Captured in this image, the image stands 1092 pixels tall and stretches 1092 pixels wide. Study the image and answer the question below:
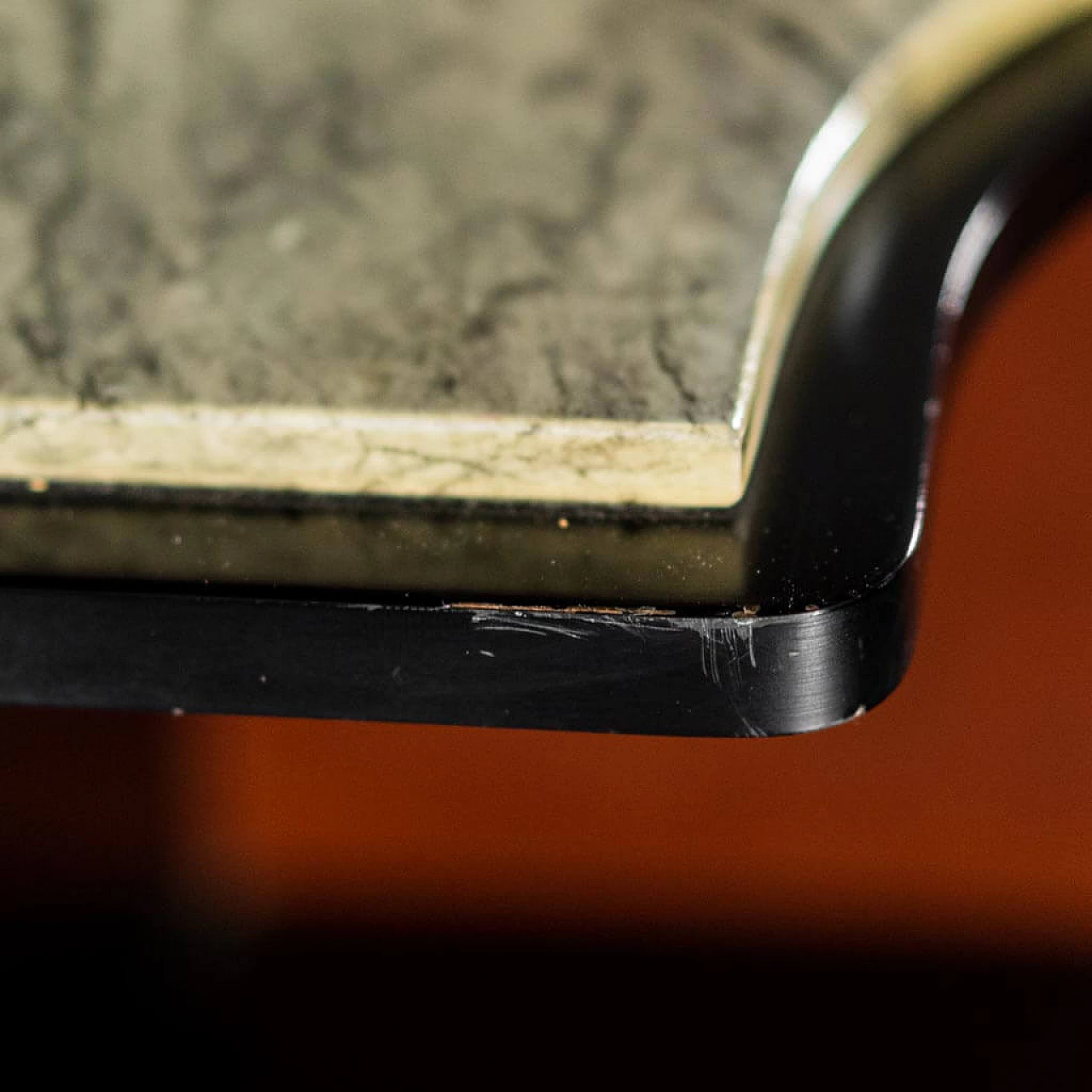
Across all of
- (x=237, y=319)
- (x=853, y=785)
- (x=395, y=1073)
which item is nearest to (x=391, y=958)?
(x=395, y=1073)

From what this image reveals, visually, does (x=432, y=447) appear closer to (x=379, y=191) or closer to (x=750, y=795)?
(x=379, y=191)

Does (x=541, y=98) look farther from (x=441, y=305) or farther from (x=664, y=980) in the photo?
(x=664, y=980)

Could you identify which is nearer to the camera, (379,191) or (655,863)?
(379,191)

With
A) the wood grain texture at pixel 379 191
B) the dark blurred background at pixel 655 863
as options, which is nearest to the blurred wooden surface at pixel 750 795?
the dark blurred background at pixel 655 863

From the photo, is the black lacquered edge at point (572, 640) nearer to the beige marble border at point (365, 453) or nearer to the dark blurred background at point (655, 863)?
the beige marble border at point (365, 453)

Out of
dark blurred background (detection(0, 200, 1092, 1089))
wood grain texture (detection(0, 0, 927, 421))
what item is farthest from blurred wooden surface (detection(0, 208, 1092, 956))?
wood grain texture (detection(0, 0, 927, 421))

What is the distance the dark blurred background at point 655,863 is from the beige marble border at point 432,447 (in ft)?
1.08

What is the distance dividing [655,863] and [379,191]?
1.45 ft

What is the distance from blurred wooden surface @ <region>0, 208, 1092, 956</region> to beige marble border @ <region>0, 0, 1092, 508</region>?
30cm

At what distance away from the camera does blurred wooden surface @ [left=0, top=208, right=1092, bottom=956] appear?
52cm

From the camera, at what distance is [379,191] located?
0.24m

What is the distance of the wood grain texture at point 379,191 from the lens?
22 cm

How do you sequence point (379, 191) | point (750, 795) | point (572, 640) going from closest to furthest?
point (572, 640) < point (379, 191) < point (750, 795)

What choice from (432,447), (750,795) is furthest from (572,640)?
(750,795)
